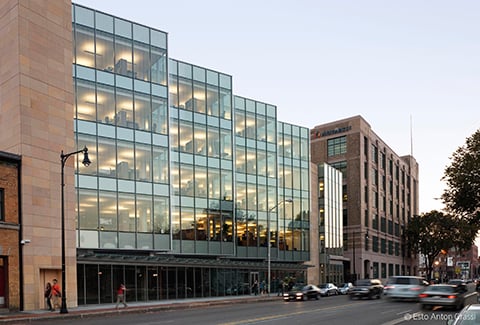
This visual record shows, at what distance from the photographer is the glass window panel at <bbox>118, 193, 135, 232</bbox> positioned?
37.4 meters

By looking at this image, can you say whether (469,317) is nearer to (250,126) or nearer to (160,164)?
(160,164)

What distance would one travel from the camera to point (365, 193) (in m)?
82.2

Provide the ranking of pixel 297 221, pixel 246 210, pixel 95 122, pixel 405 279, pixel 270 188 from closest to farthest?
pixel 405 279, pixel 95 122, pixel 246 210, pixel 270 188, pixel 297 221

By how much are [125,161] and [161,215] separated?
528 cm

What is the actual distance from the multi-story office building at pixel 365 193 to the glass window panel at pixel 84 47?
2063 inches

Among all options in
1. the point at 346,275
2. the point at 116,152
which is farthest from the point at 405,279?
the point at 346,275

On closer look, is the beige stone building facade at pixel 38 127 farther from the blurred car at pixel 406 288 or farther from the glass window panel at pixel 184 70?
the blurred car at pixel 406 288

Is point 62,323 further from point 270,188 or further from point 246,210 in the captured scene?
point 270,188

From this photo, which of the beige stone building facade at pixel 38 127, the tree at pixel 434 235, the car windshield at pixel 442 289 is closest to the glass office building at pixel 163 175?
the beige stone building facade at pixel 38 127

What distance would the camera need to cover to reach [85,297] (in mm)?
34406

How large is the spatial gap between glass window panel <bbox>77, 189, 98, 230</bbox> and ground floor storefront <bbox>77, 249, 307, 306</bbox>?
2.30 meters

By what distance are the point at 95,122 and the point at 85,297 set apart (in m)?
12.1

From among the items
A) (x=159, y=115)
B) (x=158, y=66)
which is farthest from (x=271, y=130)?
(x=158, y=66)

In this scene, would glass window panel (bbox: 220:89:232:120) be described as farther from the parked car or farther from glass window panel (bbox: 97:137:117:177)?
the parked car
